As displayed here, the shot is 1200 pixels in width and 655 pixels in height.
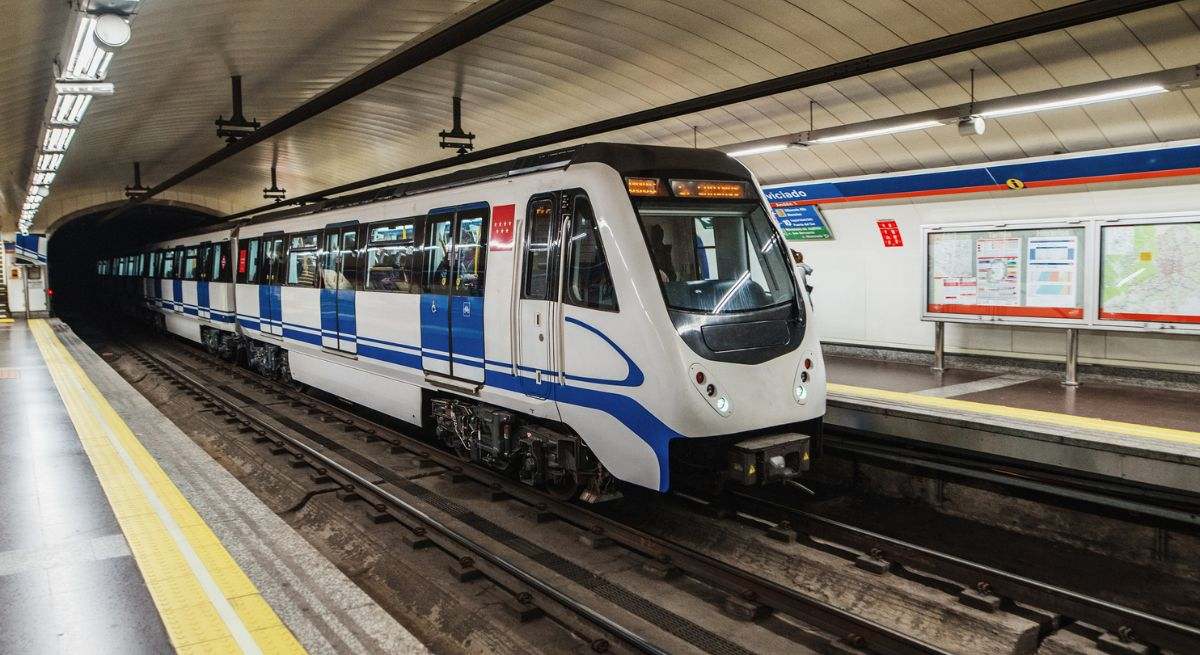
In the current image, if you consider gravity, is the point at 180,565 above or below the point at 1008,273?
below

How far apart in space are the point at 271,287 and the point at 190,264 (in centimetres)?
687

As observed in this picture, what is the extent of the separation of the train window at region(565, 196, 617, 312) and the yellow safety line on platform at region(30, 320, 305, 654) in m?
2.99

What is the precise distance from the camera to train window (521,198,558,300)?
6.49m

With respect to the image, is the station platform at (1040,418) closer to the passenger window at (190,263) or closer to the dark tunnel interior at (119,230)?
the passenger window at (190,263)

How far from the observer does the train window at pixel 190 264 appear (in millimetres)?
18297

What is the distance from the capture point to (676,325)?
5.74m

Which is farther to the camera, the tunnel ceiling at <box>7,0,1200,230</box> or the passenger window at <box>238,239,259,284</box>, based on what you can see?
the passenger window at <box>238,239,259,284</box>

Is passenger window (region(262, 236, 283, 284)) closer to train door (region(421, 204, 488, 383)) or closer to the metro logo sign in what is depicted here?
train door (region(421, 204, 488, 383))

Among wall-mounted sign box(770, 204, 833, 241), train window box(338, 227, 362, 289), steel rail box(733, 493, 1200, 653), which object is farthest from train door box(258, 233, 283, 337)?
steel rail box(733, 493, 1200, 653)

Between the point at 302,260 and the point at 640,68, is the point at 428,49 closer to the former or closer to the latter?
the point at 640,68

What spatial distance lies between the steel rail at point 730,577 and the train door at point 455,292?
119cm

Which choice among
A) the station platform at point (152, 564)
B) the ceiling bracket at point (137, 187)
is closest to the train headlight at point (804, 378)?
the station platform at point (152, 564)

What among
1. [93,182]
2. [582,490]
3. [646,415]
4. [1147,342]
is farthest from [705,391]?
[93,182]

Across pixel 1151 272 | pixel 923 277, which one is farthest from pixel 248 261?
pixel 1151 272
